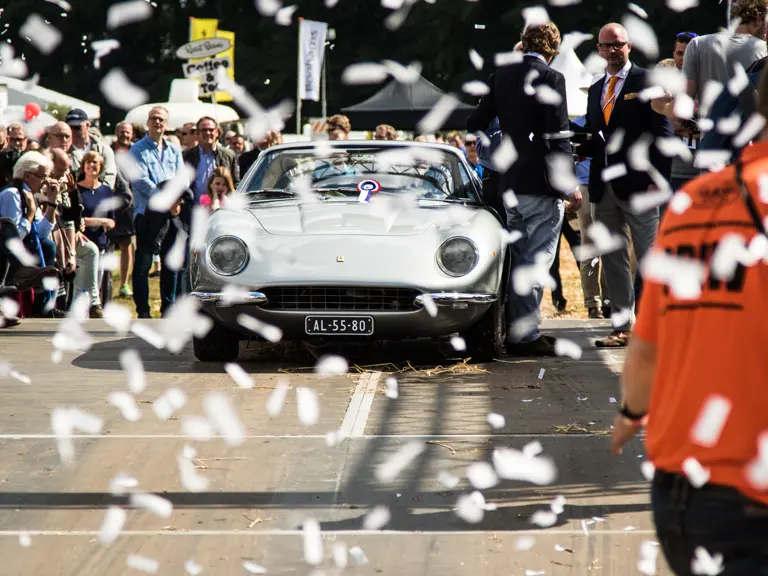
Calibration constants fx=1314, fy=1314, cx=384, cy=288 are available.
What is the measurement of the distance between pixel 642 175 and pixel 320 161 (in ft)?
7.27

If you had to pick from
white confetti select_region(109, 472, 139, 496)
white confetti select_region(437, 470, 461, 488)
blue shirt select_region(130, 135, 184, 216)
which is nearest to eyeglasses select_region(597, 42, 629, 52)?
white confetti select_region(437, 470, 461, 488)

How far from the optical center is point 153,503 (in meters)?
4.93

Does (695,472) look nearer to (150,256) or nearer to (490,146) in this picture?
(490,146)

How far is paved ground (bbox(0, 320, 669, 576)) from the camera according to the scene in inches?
169

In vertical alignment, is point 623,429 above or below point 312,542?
above

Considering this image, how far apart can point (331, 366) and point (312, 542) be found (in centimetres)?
388

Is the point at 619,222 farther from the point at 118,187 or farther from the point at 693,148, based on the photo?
the point at 118,187

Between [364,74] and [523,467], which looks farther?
[364,74]

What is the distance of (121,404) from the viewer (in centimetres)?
695

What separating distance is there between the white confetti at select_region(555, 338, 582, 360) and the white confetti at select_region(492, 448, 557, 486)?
3073 millimetres

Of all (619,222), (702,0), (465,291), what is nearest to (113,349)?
(465,291)

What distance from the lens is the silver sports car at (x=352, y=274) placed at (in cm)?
785

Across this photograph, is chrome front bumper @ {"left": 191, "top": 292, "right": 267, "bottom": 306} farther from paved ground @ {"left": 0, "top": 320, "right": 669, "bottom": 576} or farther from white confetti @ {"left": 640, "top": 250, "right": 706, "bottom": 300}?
white confetti @ {"left": 640, "top": 250, "right": 706, "bottom": 300}

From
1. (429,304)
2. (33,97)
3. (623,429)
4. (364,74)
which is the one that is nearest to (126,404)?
(429,304)
